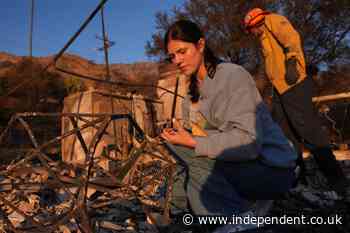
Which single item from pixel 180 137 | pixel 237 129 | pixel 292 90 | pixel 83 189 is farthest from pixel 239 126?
pixel 292 90

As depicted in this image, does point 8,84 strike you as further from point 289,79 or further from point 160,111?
point 289,79

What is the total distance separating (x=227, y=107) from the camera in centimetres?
160

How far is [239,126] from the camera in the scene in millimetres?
1500

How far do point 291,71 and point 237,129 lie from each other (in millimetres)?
1517

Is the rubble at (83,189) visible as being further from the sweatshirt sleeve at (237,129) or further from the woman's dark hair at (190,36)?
the woman's dark hair at (190,36)

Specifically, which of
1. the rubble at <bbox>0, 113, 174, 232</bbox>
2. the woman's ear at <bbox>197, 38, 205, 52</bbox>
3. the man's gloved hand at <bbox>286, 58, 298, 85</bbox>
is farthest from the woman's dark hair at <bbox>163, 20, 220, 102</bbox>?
the man's gloved hand at <bbox>286, 58, 298, 85</bbox>

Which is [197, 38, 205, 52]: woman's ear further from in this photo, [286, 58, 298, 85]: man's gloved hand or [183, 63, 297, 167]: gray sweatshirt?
[286, 58, 298, 85]: man's gloved hand

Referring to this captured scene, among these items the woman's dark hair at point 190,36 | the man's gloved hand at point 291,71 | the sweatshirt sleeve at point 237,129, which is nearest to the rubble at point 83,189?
the sweatshirt sleeve at point 237,129

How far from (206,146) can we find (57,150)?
19.8 ft

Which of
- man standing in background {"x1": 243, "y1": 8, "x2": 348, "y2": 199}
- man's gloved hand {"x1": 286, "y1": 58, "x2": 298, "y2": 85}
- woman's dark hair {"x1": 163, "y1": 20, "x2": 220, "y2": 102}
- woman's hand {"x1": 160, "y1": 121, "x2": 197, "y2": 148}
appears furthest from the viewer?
man's gloved hand {"x1": 286, "y1": 58, "x2": 298, "y2": 85}

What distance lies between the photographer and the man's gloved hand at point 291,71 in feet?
9.19

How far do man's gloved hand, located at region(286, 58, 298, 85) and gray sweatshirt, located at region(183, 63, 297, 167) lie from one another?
1.30 m

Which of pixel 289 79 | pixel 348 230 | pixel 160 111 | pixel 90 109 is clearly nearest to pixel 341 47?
pixel 160 111

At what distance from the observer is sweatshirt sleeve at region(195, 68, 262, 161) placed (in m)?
1.50
